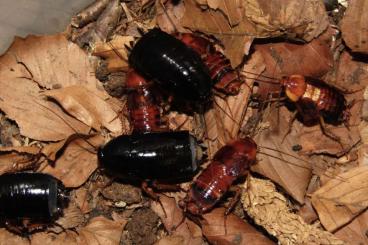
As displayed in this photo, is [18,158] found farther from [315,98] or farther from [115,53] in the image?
[315,98]

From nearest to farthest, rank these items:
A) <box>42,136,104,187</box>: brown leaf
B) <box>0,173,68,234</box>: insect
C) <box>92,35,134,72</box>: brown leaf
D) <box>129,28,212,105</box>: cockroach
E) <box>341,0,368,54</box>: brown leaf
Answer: <box>129,28,212,105</box>: cockroach
<box>0,173,68,234</box>: insect
<box>341,0,368,54</box>: brown leaf
<box>42,136,104,187</box>: brown leaf
<box>92,35,134,72</box>: brown leaf

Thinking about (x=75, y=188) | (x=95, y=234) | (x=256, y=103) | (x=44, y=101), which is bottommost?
(x=95, y=234)

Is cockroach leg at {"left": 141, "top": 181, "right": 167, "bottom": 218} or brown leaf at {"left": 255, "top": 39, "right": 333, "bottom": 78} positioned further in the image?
brown leaf at {"left": 255, "top": 39, "right": 333, "bottom": 78}

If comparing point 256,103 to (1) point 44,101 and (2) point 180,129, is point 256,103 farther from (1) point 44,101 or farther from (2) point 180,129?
(1) point 44,101

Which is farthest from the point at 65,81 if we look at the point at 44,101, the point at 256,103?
the point at 256,103

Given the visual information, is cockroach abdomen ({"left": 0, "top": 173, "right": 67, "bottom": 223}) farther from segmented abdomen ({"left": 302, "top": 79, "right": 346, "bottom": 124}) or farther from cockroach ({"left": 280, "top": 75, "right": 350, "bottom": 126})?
segmented abdomen ({"left": 302, "top": 79, "right": 346, "bottom": 124})

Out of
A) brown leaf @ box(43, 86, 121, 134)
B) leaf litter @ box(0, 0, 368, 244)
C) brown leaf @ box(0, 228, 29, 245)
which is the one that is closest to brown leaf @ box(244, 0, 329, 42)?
leaf litter @ box(0, 0, 368, 244)

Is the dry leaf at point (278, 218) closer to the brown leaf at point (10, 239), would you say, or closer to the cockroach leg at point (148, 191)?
the cockroach leg at point (148, 191)
